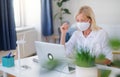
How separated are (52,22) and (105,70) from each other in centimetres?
413

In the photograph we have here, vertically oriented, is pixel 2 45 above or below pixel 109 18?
below

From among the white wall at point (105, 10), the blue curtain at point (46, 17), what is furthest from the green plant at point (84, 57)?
the blue curtain at point (46, 17)

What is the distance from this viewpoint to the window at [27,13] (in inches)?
167

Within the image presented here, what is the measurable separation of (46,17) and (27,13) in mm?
419

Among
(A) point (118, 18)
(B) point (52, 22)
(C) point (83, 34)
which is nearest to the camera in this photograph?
(C) point (83, 34)

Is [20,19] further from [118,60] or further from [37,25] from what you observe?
[118,60]

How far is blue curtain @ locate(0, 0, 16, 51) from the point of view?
3428mm

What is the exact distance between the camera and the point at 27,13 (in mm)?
4383

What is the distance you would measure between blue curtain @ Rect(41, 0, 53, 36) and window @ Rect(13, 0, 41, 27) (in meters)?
0.13

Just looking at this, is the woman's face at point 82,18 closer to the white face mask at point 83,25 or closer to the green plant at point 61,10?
the white face mask at point 83,25

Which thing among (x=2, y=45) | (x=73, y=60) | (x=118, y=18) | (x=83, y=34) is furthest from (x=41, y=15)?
(x=73, y=60)

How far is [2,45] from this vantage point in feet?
11.4

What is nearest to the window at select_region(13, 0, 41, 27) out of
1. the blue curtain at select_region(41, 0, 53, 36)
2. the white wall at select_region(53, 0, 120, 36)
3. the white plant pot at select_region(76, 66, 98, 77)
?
the blue curtain at select_region(41, 0, 53, 36)

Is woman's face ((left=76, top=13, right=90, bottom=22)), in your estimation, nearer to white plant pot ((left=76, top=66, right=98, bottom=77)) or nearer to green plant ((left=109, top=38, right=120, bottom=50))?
white plant pot ((left=76, top=66, right=98, bottom=77))
